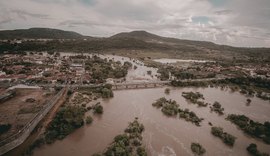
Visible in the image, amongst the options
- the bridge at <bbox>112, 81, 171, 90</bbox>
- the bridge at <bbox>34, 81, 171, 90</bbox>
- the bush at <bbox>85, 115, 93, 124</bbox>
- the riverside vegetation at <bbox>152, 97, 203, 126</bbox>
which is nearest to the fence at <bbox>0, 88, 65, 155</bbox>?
the bush at <bbox>85, 115, 93, 124</bbox>

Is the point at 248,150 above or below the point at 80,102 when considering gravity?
below

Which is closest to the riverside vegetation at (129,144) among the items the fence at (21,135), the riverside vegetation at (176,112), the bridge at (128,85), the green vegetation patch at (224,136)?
the riverside vegetation at (176,112)

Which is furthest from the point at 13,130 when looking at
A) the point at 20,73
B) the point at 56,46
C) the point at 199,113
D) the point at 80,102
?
the point at 56,46

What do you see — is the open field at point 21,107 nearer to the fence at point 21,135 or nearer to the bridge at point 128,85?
the fence at point 21,135

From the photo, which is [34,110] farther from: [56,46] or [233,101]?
[56,46]

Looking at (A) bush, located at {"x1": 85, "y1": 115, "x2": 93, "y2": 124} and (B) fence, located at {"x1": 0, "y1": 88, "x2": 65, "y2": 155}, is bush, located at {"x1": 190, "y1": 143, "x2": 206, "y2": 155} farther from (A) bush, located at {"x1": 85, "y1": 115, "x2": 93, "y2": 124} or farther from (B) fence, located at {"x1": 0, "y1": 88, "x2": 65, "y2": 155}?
(B) fence, located at {"x1": 0, "y1": 88, "x2": 65, "y2": 155}

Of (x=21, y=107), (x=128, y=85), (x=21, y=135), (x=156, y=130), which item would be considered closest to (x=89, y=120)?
(x=21, y=135)

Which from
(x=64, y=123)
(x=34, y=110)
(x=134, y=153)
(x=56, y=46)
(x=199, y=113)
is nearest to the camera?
(x=134, y=153)
